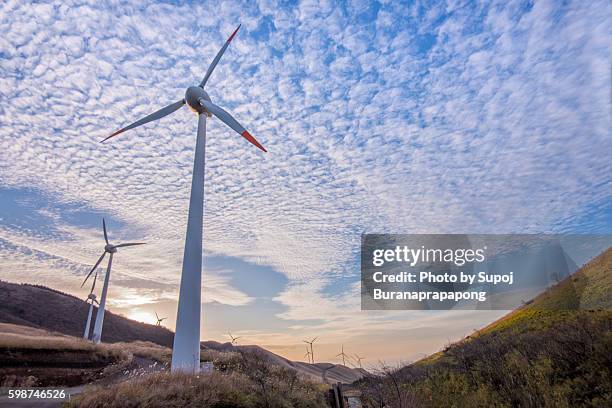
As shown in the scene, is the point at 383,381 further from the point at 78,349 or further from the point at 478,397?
the point at 78,349

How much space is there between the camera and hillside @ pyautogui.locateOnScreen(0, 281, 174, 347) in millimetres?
97625

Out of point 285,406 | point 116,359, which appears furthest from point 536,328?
point 116,359

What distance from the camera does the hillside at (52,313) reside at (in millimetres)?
97625

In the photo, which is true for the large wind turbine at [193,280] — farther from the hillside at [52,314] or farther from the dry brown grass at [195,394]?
the hillside at [52,314]

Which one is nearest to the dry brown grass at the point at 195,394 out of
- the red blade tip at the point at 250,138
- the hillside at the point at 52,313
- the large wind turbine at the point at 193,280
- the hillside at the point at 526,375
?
the large wind turbine at the point at 193,280

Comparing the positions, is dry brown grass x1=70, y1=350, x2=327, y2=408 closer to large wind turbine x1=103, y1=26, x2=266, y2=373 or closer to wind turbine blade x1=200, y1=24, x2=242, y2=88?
large wind turbine x1=103, y1=26, x2=266, y2=373

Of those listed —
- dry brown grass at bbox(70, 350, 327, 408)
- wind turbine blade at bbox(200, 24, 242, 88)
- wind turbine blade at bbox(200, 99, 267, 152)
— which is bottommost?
dry brown grass at bbox(70, 350, 327, 408)

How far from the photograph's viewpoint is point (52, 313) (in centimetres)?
10469

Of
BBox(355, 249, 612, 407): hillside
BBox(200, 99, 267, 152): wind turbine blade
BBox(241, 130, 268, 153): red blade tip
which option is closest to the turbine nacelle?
BBox(200, 99, 267, 152): wind turbine blade

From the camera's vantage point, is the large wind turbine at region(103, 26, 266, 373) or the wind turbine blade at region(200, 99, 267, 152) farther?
the wind turbine blade at region(200, 99, 267, 152)

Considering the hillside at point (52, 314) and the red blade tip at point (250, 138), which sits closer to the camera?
the red blade tip at point (250, 138)

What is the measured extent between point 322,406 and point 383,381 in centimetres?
342

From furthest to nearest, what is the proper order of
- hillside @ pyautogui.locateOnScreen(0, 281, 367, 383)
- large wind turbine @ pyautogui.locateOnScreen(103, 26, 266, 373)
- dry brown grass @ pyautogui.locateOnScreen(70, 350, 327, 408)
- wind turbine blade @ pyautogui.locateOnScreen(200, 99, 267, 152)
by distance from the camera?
hillside @ pyautogui.locateOnScreen(0, 281, 367, 383), wind turbine blade @ pyautogui.locateOnScreen(200, 99, 267, 152), large wind turbine @ pyautogui.locateOnScreen(103, 26, 266, 373), dry brown grass @ pyautogui.locateOnScreen(70, 350, 327, 408)

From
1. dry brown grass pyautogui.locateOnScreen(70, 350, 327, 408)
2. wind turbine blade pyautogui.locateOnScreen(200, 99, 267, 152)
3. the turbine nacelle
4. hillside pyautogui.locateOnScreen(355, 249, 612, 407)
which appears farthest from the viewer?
the turbine nacelle
